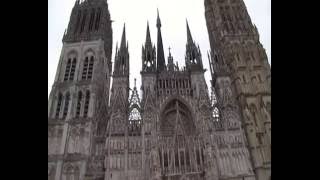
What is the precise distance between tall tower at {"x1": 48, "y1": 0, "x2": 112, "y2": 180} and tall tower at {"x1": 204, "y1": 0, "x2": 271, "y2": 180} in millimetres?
13152

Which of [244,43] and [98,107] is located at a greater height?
[244,43]

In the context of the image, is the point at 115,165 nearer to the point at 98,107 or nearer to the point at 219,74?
the point at 98,107

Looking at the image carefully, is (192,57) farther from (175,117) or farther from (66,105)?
(66,105)

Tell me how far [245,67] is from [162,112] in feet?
36.4

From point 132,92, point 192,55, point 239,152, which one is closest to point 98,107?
point 132,92

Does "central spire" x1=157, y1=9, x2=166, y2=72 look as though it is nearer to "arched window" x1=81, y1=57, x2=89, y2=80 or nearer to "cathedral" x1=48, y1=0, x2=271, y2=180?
"cathedral" x1=48, y1=0, x2=271, y2=180

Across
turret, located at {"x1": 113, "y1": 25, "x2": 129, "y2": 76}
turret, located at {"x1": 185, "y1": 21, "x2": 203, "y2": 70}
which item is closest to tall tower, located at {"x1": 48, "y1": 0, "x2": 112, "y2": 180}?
turret, located at {"x1": 113, "y1": 25, "x2": 129, "y2": 76}

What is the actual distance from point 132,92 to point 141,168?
27.2ft

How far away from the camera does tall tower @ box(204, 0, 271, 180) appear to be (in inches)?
1131

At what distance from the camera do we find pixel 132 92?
31141 mm

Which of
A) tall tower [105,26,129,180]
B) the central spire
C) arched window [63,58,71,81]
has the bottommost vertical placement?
tall tower [105,26,129,180]

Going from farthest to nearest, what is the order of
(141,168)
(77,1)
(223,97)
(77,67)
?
(77,1) → (77,67) → (223,97) → (141,168)

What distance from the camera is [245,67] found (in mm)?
34094
